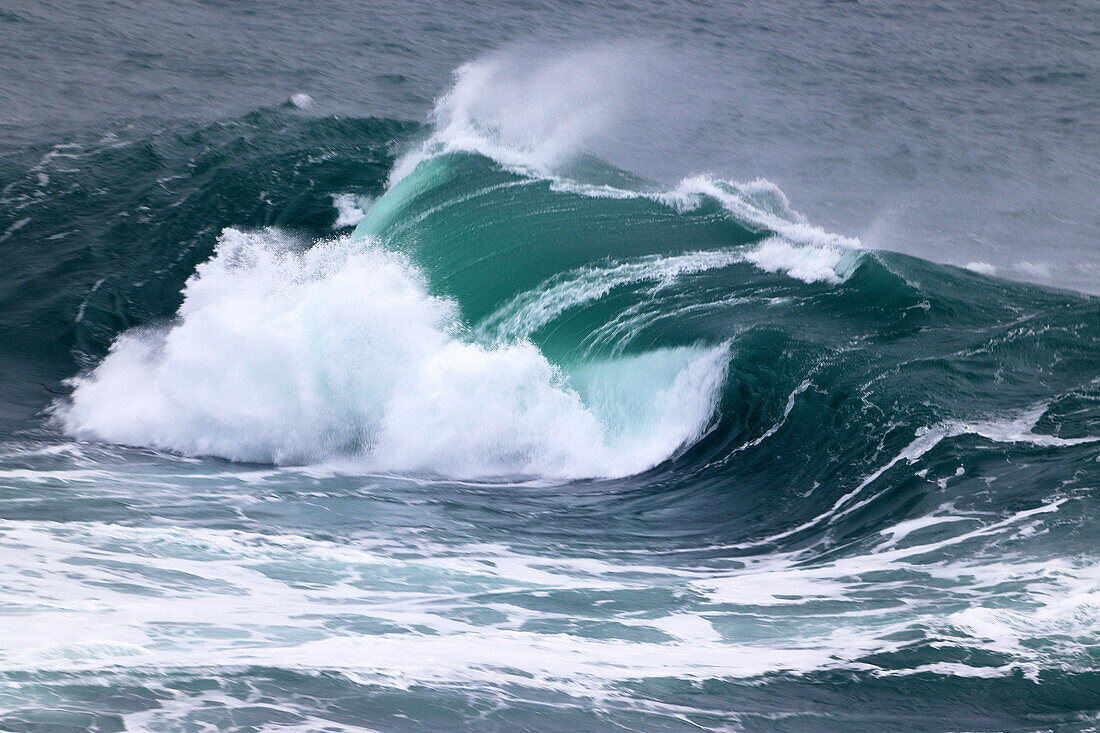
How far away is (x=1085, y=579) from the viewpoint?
24.2ft

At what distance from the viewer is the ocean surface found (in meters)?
6.14

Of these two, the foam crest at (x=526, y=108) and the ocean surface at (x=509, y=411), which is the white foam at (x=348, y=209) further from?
the foam crest at (x=526, y=108)

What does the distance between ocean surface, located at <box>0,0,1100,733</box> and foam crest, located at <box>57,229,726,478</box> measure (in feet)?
0.15

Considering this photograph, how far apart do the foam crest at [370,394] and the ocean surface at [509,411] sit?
0.04 meters

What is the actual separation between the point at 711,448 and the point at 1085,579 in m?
4.13

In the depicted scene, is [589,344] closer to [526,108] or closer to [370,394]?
[370,394]

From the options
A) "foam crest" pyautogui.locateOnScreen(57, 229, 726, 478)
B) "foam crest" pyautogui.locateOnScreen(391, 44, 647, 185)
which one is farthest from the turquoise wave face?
"foam crest" pyautogui.locateOnScreen(391, 44, 647, 185)

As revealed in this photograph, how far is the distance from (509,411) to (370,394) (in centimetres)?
153

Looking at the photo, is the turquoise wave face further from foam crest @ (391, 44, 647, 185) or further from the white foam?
foam crest @ (391, 44, 647, 185)

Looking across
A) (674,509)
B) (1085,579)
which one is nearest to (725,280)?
(674,509)

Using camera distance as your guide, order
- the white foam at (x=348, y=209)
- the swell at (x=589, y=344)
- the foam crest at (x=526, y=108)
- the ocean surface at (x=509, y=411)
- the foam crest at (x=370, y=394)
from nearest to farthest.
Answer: the ocean surface at (x=509, y=411)
the swell at (x=589, y=344)
the foam crest at (x=370, y=394)
the white foam at (x=348, y=209)
the foam crest at (x=526, y=108)

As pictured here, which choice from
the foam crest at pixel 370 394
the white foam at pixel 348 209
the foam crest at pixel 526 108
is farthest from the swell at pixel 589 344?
the foam crest at pixel 526 108

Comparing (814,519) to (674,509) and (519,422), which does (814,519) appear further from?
(519,422)

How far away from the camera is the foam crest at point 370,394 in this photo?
10742mm
